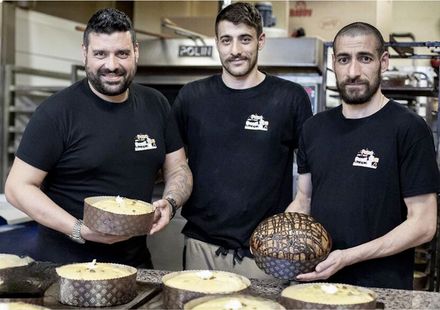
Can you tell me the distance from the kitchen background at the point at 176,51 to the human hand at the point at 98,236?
119cm

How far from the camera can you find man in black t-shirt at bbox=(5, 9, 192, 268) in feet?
6.91

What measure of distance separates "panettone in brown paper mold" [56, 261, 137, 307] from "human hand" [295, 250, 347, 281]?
0.45 m

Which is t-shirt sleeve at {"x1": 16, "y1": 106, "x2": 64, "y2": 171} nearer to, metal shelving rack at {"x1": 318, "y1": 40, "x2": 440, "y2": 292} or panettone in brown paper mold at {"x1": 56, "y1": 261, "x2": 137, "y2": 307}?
panettone in brown paper mold at {"x1": 56, "y1": 261, "x2": 137, "y2": 307}

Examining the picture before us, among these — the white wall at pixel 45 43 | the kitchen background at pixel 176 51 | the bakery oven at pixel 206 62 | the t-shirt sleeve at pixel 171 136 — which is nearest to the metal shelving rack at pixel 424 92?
the kitchen background at pixel 176 51

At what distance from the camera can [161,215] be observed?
2119mm

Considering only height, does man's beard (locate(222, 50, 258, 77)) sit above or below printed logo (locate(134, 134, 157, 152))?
above

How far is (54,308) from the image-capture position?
5.08 ft

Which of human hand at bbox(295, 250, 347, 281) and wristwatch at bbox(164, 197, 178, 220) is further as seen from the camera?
wristwatch at bbox(164, 197, 178, 220)

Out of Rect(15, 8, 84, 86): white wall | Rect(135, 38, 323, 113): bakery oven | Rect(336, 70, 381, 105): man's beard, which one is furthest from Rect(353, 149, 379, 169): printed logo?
Rect(15, 8, 84, 86): white wall

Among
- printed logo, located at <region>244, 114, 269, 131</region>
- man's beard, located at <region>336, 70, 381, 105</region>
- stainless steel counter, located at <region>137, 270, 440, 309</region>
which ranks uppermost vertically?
man's beard, located at <region>336, 70, 381, 105</region>

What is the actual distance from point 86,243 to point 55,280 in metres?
0.42

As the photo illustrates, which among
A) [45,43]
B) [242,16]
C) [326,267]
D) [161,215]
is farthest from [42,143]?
[45,43]

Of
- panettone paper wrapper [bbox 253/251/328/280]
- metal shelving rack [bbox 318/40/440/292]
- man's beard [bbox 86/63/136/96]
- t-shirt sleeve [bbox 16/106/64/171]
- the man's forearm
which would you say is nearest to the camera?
panettone paper wrapper [bbox 253/251/328/280]

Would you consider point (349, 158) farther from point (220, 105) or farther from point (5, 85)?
point (5, 85)
